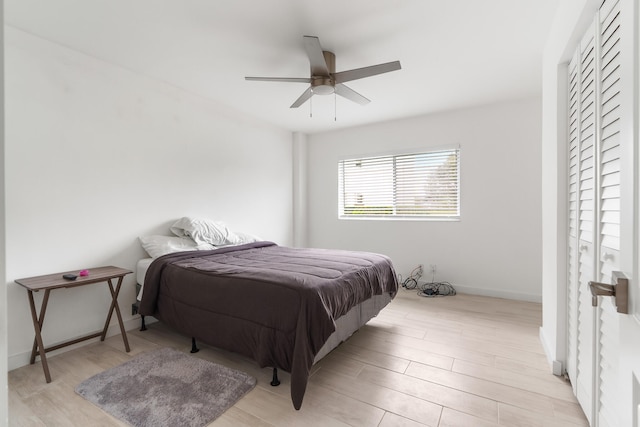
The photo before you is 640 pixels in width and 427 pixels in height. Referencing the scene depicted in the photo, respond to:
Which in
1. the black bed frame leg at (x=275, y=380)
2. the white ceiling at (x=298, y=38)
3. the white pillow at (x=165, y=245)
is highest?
the white ceiling at (x=298, y=38)

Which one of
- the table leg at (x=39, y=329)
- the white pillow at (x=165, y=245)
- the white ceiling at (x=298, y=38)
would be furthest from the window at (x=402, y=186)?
the table leg at (x=39, y=329)

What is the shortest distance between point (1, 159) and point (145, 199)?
2656 millimetres

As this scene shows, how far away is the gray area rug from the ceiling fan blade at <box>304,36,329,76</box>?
7.57 ft

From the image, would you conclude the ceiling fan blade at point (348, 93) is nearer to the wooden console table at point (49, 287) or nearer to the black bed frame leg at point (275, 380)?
the black bed frame leg at point (275, 380)

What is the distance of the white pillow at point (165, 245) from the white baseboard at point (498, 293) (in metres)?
3.32

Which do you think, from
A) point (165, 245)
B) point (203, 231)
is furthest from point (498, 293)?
point (165, 245)

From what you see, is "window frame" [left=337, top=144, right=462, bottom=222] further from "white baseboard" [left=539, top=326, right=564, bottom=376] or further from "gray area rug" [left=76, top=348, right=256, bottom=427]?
"gray area rug" [left=76, top=348, right=256, bottom=427]

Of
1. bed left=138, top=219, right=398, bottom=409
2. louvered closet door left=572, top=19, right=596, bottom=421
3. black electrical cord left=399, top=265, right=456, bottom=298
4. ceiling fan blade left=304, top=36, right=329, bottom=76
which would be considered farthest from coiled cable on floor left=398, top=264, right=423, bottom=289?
ceiling fan blade left=304, top=36, right=329, bottom=76

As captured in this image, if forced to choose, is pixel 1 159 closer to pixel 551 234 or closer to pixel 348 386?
pixel 348 386

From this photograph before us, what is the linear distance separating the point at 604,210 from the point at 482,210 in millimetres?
2897

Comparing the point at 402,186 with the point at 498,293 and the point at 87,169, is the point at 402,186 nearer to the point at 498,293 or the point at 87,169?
the point at 498,293

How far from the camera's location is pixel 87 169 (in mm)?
2568

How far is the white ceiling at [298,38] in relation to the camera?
1981 mm

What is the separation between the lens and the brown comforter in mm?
1785
